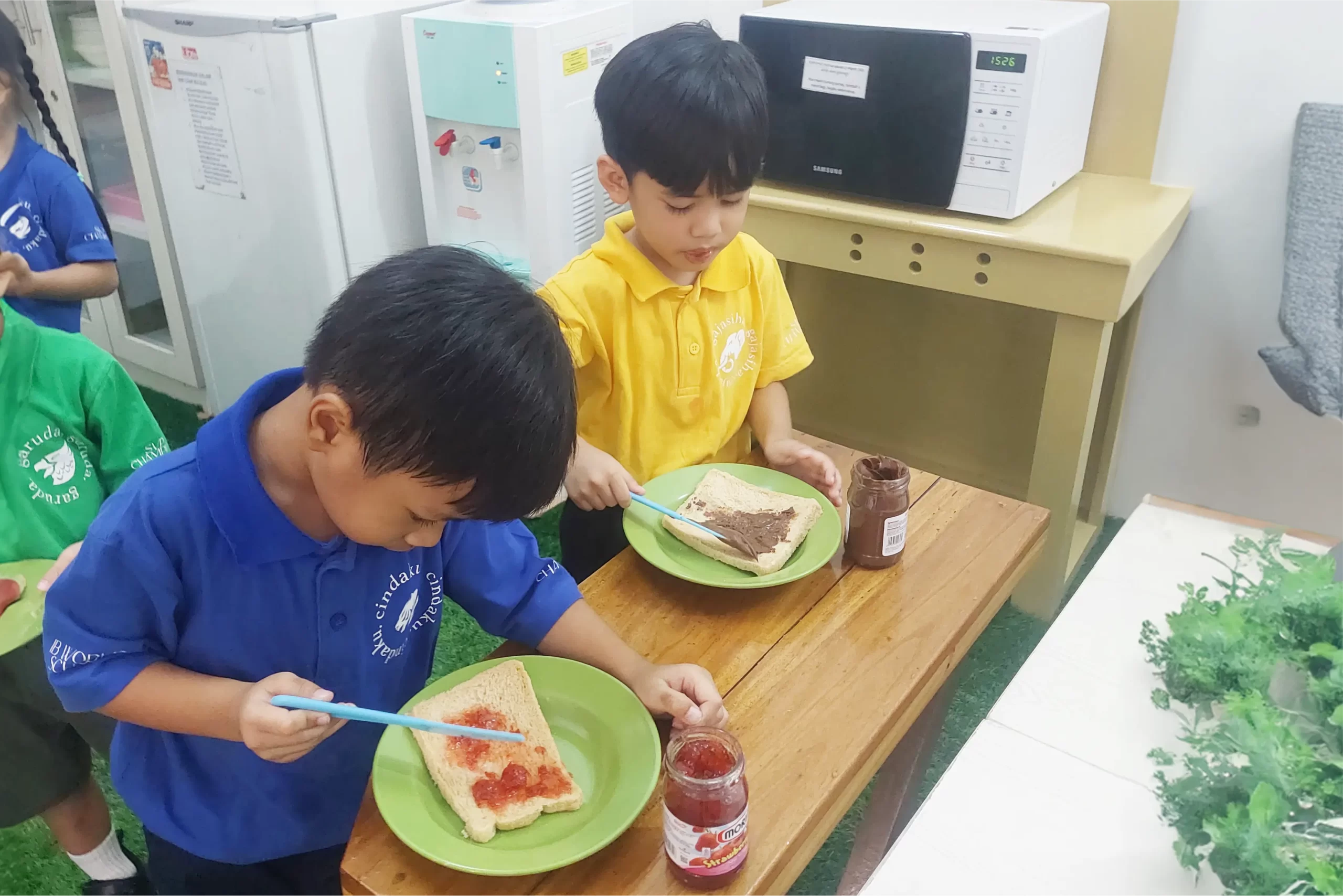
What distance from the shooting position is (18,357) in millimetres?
1260

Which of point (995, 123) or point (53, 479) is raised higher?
point (995, 123)

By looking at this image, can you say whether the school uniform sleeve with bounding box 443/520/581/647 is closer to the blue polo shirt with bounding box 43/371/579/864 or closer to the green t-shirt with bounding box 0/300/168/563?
the blue polo shirt with bounding box 43/371/579/864

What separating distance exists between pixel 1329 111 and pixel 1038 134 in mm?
534

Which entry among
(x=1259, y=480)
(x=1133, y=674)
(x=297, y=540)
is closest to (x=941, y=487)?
(x=1133, y=674)

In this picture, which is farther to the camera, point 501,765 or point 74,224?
point 74,224

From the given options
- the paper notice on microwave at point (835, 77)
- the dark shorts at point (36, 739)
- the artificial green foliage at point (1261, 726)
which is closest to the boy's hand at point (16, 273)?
the dark shorts at point (36, 739)

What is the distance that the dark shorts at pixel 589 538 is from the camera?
1431mm

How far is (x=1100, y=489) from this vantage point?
229cm

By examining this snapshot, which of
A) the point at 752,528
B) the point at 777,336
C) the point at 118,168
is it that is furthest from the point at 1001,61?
the point at 118,168

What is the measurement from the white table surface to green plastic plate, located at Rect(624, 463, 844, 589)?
0.78 ft

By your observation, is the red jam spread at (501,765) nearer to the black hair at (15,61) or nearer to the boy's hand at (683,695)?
the boy's hand at (683,695)

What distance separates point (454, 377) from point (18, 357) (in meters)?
0.89

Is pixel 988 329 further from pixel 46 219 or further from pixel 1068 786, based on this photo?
pixel 46 219

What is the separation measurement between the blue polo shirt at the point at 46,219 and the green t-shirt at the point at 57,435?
0.48m
